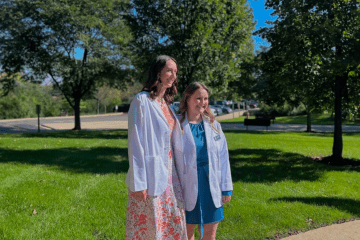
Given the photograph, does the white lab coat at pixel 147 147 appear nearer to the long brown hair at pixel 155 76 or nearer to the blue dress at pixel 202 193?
the long brown hair at pixel 155 76

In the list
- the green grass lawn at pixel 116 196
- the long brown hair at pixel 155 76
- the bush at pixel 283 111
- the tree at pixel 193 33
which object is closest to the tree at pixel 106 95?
the bush at pixel 283 111

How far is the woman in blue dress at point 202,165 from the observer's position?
254 cm

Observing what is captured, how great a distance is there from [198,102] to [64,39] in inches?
724

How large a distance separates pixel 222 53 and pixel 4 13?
12061 mm

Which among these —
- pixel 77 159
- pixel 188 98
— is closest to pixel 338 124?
pixel 77 159

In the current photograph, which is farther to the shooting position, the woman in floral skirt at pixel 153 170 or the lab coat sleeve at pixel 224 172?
the lab coat sleeve at pixel 224 172

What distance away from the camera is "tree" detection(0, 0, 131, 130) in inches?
711

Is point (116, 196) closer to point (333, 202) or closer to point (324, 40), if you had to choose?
point (333, 202)

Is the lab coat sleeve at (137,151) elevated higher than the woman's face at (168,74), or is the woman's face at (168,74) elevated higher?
the woman's face at (168,74)

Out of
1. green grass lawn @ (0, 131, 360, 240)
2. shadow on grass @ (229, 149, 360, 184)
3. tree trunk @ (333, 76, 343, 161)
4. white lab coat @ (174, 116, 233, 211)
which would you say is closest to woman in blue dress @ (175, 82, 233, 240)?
white lab coat @ (174, 116, 233, 211)

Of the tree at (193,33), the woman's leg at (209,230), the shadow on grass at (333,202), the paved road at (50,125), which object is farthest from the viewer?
the paved road at (50,125)

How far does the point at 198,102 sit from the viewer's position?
2.74 meters

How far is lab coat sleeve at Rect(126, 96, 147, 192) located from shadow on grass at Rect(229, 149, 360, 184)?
16.7 feet

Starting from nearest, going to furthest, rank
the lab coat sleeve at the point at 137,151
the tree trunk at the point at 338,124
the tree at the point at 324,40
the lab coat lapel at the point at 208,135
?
1. the lab coat sleeve at the point at 137,151
2. the lab coat lapel at the point at 208,135
3. the tree at the point at 324,40
4. the tree trunk at the point at 338,124
